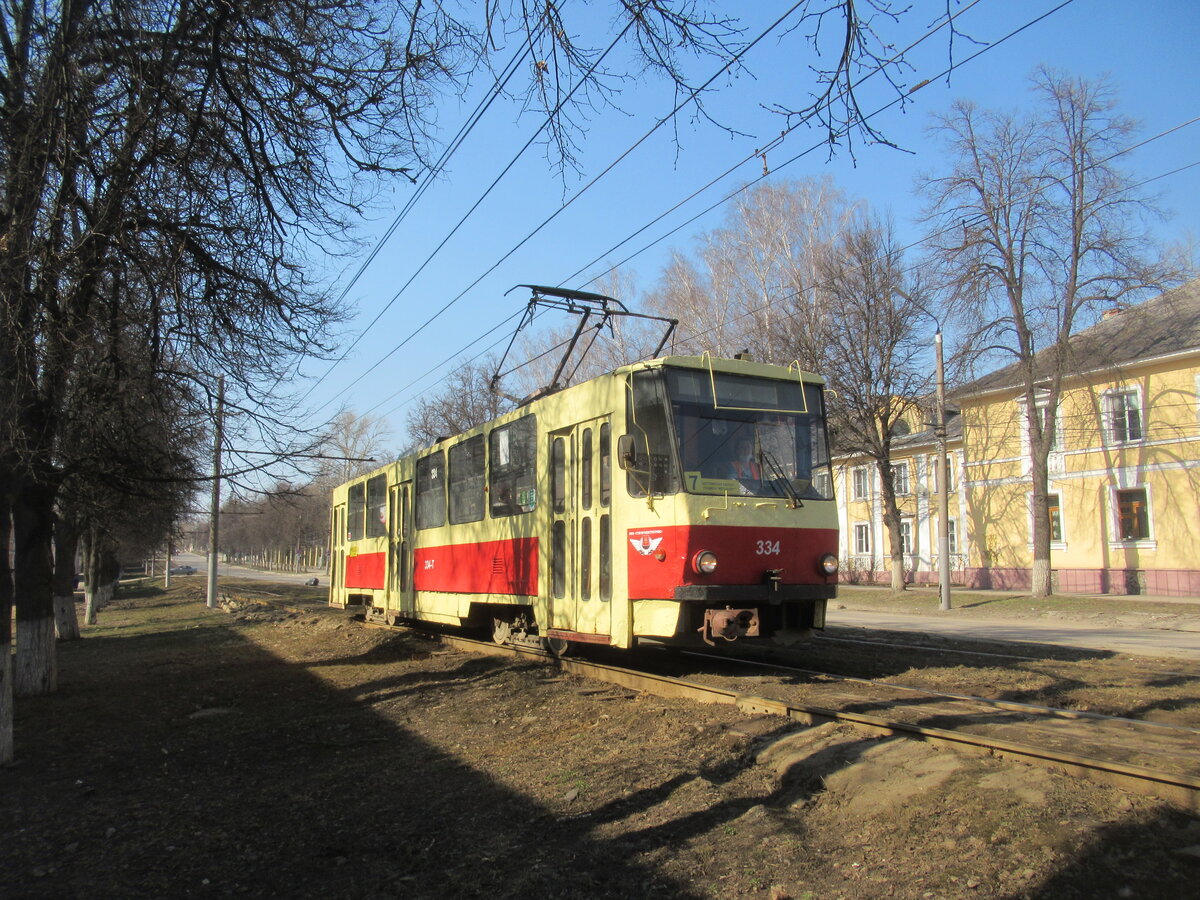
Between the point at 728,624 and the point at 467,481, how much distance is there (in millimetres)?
5796

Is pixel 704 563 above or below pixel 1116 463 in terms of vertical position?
below

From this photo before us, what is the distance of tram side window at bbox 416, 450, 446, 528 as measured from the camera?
1417 cm

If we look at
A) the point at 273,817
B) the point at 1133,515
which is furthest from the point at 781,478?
the point at 1133,515

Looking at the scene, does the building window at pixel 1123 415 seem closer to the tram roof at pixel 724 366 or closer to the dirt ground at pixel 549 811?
the dirt ground at pixel 549 811

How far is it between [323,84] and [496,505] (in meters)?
5.97

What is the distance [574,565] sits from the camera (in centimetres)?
981

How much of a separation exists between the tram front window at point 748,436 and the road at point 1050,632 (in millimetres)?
7013

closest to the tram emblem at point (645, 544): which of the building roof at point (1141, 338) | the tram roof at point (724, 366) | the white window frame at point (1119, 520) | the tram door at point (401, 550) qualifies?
the tram roof at point (724, 366)

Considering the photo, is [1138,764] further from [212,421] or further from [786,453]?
[212,421]

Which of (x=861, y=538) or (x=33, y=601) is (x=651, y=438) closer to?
(x=33, y=601)

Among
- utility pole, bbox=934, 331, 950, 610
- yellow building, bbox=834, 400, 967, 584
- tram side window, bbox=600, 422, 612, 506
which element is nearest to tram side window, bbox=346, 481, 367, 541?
tram side window, bbox=600, 422, 612, 506

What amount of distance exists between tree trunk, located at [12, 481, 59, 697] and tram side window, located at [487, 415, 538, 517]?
547cm

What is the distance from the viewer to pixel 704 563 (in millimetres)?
8352

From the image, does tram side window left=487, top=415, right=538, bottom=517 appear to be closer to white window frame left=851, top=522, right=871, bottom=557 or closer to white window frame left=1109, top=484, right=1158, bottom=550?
white window frame left=1109, top=484, right=1158, bottom=550
